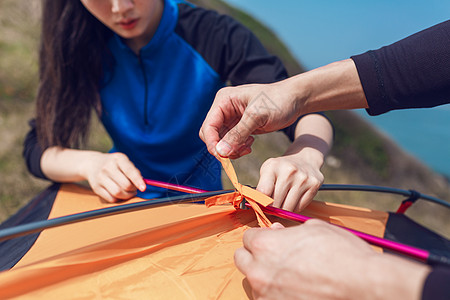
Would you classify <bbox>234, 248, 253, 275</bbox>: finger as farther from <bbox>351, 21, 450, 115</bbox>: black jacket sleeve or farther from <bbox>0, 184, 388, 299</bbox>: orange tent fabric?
<bbox>351, 21, 450, 115</bbox>: black jacket sleeve

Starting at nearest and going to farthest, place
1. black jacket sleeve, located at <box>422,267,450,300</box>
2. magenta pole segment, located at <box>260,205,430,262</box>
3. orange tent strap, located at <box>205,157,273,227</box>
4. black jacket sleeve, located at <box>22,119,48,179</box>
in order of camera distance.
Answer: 1. black jacket sleeve, located at <box>422,267,450,300</box>
2. magenta pole segment, located at <box>260,205,430,262</box>
3. orange tent strap, located at <box>205,157,273,227</box>
4. black jacket sleeve, located at <box>22,119,48,179</box>

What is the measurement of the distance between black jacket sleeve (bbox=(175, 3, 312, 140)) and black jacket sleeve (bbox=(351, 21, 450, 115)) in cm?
30

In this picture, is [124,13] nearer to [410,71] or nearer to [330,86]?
[330,86]

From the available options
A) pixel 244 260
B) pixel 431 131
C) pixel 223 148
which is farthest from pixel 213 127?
pixel 431 131

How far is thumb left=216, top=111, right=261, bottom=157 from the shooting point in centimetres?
64

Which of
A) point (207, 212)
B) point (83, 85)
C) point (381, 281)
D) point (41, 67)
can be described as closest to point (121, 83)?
point (83, 85)

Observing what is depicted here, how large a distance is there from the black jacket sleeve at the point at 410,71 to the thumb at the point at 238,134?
231mm

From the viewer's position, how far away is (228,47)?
100 centimetres

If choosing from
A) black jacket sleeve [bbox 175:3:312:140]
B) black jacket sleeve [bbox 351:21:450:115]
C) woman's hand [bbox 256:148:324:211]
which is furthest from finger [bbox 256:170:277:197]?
black jacket sleeve [bbox 175:3:312:140]

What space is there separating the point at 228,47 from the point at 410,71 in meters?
0.52

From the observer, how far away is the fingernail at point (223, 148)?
65 centimetres

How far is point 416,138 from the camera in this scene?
1.20m

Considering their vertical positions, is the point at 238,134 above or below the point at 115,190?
above

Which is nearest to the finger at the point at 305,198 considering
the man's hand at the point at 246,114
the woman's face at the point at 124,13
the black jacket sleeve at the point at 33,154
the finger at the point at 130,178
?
the man's hand at the point at 246,114
